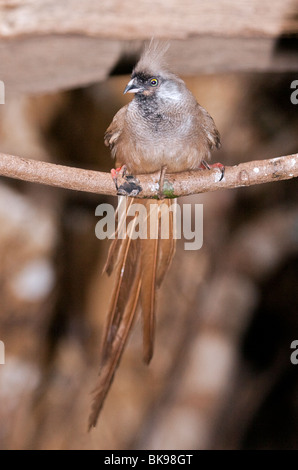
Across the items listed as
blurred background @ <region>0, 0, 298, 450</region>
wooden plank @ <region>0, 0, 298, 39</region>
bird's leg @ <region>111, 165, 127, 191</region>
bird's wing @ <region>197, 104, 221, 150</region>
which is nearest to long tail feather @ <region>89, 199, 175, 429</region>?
bird's leg @ <region>111, 165, 127, 191</region>

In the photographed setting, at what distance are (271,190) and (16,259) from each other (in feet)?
3.72

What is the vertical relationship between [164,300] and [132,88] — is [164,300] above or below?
below

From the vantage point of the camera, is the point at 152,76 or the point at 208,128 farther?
the point at 208,128

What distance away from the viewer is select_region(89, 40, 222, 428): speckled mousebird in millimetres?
1138

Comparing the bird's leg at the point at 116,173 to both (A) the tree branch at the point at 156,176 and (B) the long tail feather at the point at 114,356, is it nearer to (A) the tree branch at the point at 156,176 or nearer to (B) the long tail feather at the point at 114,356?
(A) the tree branch at the point at 156,176

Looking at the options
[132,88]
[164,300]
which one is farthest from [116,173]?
[164,300]

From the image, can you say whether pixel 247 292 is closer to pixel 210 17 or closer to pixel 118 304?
pixel 118 304

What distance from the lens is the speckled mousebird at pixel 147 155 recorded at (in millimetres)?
1138

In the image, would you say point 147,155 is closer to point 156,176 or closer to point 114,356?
point 156,176

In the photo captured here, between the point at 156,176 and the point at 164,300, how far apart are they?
1080 millimetres

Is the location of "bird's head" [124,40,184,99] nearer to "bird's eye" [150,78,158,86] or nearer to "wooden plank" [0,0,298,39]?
"bird's eye" [150,78,158,86]

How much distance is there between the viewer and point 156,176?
1133 millimetres

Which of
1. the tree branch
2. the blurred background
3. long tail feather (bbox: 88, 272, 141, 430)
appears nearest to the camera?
the tree branch

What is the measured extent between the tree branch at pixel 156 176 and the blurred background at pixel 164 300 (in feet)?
2.65
